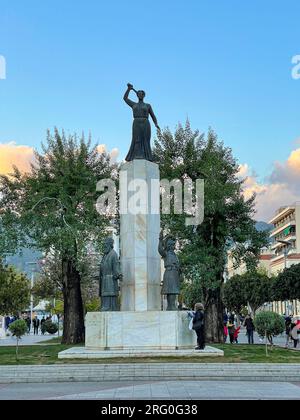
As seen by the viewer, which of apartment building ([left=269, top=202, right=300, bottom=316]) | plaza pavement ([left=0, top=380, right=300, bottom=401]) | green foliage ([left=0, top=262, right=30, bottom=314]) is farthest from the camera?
apartment building ([left=269, top=202, right=300, bottom=316])

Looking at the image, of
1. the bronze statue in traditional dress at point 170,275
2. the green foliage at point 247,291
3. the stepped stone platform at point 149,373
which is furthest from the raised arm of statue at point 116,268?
the green foliage at point 247,291

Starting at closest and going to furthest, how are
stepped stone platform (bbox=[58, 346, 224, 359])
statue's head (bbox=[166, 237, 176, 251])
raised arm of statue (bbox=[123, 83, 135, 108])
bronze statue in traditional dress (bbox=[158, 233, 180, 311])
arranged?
1. stepped stone platform (bbox=[58, 346, 224, 359])
2. bronze statue in traditional dress (bbox=[158, 233, 180, 311])
3. statue's head (bbox=[166, 237, 176, 251])
4. raised arm of statue (bbox=[123, 83, 135, 108])

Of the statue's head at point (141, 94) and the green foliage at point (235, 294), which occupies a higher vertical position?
the statue's head at point (141, 94)

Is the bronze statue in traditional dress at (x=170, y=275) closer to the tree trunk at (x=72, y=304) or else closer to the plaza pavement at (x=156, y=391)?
Result: the plaza pavement at (x=156, y=391)

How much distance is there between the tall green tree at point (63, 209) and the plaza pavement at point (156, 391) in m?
15.3

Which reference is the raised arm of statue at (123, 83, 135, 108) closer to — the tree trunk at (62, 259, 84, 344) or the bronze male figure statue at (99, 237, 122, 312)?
the bronze male figure statue at (99, 237, 122, 312)

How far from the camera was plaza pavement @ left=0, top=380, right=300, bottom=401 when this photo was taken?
1264 cm

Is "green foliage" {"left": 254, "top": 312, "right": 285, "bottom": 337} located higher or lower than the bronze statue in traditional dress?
lower

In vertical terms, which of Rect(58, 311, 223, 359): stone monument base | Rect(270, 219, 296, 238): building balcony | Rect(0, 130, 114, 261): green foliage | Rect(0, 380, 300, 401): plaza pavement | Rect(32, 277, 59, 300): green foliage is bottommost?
Rect(0, 380, 300, 401): plaza pavement

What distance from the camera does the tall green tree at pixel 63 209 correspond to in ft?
101

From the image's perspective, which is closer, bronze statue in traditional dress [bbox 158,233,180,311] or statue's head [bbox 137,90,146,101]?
bronze statue in traditional dress [bbox 158,233,180,311]

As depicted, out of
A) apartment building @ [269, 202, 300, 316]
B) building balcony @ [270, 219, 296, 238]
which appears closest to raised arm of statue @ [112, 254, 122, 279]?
apartment building @ [269, 202, 300, 316]

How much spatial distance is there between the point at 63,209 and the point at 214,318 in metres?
9.87
